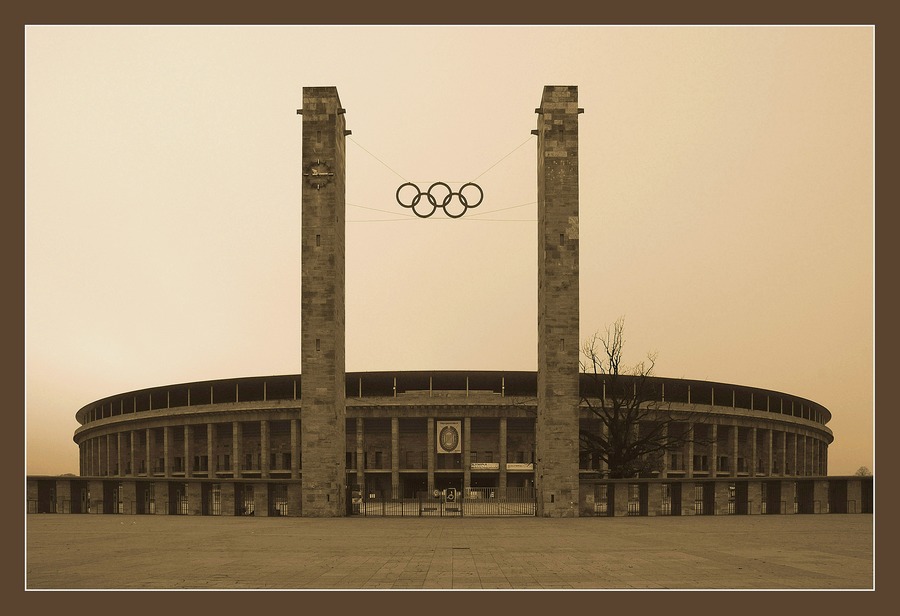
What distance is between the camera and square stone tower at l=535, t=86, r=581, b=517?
48.1 m

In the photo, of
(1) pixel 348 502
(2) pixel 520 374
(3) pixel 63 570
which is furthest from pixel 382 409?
(3) pixel 63 570

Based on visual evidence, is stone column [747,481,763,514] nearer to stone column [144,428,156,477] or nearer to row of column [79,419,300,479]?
row of column [79,419,300,479]

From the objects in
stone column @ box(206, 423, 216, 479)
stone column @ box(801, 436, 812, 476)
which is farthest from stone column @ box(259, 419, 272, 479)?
stone column @ box(801, 436, 812, 476)

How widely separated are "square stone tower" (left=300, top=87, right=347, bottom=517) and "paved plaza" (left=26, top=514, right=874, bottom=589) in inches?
277

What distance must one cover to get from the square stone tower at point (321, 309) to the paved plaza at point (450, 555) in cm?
704

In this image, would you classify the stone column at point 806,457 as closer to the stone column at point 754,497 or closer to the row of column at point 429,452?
the row of column at point 429,452

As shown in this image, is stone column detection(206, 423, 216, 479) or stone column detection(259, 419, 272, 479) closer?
stone column detection(259, 419, 272, 479)

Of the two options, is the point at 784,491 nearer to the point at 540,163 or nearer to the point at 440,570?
the point at 540,163

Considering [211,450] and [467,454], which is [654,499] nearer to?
[467,454]

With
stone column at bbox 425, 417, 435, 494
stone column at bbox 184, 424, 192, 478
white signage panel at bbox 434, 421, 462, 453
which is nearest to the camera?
white signage panel at bbox 434, 421, 462, 453

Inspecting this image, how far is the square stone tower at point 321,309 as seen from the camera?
48.6m

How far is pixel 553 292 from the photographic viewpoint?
1911 inches

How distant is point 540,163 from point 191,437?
60.1 metres

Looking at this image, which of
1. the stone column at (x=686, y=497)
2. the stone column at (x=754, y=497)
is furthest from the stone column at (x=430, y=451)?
the stone column at (x=754, y=497)
